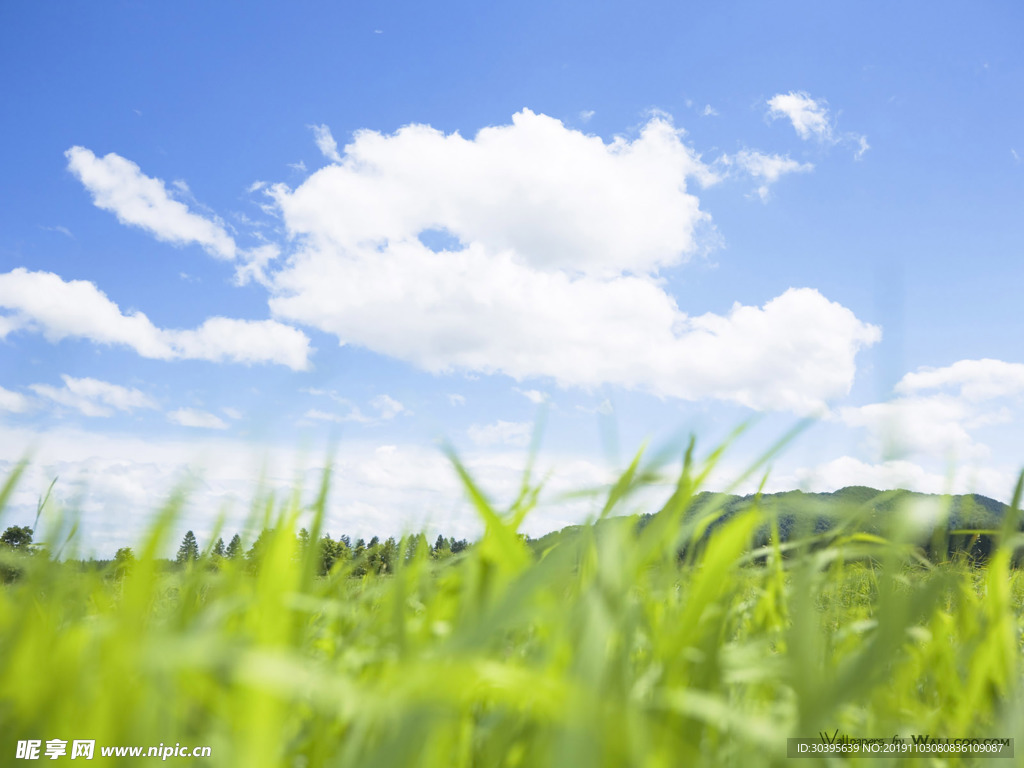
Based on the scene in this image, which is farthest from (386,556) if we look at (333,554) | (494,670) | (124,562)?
(494,670)

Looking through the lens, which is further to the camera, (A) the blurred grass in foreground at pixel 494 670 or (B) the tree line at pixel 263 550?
(B) the tree line at pixel 263 550

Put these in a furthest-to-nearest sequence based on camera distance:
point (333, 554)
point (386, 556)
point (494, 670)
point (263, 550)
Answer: point (333, 554) → point (386, 556) → point (263, 550) → point (494, 670)

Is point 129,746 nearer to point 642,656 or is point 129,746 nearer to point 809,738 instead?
point 809,738

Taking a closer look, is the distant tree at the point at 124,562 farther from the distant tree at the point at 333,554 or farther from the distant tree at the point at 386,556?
the distant tree at the point at 386,556

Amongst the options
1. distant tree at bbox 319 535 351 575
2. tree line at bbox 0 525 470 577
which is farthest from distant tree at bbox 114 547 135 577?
distant tree at bbox 319 535 351 575

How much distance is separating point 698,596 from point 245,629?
27.5 inches

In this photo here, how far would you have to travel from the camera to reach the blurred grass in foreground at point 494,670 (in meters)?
0.69

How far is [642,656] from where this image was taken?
134cm

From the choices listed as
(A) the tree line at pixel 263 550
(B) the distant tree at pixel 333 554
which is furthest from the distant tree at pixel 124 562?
(B) the distant tree at pixel 333 554

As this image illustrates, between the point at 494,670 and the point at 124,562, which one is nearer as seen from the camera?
the point at 494,670

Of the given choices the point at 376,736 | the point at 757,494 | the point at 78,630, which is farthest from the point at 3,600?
the point at 757,494

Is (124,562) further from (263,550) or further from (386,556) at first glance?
(386,556)

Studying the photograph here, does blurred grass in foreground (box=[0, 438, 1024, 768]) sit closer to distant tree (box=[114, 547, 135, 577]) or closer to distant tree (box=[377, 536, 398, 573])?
distant tree (box=[114, 547, 135, 577])

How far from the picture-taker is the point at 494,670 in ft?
2.30
